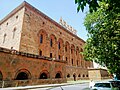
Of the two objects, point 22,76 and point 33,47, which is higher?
point 33,47

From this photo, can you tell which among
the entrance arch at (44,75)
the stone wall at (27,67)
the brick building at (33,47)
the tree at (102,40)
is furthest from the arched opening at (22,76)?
the tree at (102,40)

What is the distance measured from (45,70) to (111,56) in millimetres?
13499

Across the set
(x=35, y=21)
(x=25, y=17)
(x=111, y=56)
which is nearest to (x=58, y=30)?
(x=35, y=21)

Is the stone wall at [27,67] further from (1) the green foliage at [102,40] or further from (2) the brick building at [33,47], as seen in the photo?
(1) the green foliage at [102,40]

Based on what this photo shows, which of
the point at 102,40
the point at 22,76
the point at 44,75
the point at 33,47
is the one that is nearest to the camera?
the point at 102,40

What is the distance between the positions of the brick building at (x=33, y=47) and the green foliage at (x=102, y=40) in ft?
31.6

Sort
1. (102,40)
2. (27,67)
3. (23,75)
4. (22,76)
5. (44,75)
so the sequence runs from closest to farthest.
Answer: (102,40), (27,67), (22,76), (23,75), (44,75)

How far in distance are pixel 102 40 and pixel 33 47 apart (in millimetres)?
17263

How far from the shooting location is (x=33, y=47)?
27.3 meters

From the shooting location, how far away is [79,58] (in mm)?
46062

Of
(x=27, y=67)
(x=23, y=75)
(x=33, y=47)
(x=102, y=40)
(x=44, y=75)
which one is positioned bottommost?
(x=44, y=75)

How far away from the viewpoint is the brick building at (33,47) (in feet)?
60.6

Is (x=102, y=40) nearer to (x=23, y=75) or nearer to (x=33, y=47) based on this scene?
(x=23, y=75)

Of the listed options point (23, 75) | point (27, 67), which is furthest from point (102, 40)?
point (23, 75)
